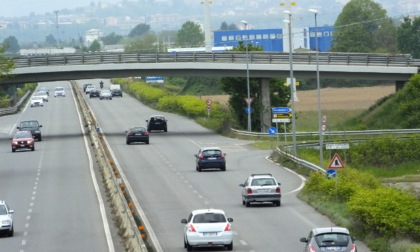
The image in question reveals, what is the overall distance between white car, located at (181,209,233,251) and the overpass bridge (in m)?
51.9

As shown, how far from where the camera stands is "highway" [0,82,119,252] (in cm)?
3525

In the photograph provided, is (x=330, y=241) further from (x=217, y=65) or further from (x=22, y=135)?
(x=217, y=65)

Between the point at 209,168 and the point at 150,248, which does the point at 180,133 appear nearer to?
the point at 209,168

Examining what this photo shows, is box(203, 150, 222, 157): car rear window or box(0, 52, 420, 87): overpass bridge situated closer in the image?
box(203, 150, 222, 157): car rear window

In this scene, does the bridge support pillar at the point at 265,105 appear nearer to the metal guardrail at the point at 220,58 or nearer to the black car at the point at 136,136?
the metal guardrail at the point at 220,58

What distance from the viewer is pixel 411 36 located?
165m

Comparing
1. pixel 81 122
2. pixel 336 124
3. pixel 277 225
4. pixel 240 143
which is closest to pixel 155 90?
pixel 81 122

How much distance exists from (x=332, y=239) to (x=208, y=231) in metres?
5.32

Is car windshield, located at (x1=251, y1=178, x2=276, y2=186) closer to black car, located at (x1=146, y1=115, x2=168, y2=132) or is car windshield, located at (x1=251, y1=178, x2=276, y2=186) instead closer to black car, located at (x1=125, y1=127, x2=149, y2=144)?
black car, located at (x1=125, y1=127, x2=149, y2=144)

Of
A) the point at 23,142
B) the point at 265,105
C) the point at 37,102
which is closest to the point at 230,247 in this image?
the point at 23,142

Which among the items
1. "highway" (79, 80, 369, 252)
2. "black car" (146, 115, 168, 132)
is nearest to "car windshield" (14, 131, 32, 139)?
"highway" (79, 80, 369, 252)

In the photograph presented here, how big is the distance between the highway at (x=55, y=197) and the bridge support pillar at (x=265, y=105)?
1435 cm

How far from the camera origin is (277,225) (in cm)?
3731

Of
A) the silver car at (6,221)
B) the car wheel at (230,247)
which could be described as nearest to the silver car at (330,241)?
the car wheel at (230,247)
